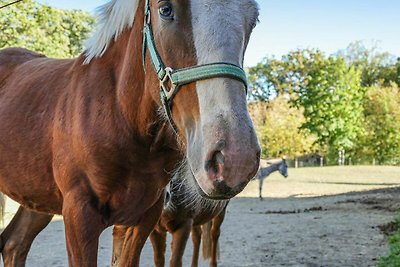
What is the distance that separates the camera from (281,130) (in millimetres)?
35406

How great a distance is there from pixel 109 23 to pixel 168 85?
2.50 ft

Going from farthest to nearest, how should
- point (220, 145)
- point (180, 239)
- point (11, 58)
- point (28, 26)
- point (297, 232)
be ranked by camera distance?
point (28, 26)
point (297, 232)
point (180, 239)
point (11, 58)
point (220, 145)

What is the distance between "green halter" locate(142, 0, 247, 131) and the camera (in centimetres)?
154

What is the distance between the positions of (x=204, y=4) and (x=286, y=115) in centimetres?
3771

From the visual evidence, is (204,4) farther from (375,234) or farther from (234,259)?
(375,234)

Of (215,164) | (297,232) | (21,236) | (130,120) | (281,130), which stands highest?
(281,130)

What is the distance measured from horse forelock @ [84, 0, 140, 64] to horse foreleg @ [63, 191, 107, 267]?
706 mm

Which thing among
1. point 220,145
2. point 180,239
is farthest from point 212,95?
point 180,239

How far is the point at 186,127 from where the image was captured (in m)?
1.66

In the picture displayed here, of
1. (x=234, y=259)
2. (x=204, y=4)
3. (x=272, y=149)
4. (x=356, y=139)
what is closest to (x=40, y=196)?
(x=204, y=4)

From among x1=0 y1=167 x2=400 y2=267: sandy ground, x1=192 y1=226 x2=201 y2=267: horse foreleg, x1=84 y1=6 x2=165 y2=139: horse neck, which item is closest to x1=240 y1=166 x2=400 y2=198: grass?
x1=0 y1=167 x2=400 y2=267: sandy ground

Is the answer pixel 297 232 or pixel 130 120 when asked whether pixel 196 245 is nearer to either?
pixel 130 120

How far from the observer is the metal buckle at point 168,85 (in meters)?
1.69

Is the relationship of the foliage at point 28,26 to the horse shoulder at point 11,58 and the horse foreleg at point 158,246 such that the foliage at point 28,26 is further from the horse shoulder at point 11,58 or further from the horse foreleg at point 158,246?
the horse shoulder at point 11,58
